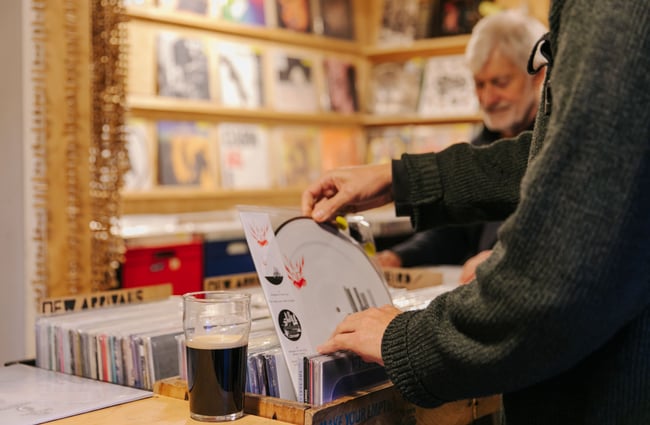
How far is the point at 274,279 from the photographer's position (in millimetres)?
1177

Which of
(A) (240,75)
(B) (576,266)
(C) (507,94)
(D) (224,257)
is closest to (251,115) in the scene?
(A) (240,75)

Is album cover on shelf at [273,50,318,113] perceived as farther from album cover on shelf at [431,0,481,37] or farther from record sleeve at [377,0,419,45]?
album cover on shelf at [431,0,481,37]

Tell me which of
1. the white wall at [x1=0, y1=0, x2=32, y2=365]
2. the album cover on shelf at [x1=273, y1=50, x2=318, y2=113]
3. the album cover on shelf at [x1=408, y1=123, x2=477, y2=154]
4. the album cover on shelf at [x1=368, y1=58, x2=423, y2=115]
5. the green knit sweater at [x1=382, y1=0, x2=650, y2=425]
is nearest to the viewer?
the green knit sweater at [x1=382, y1=0, x2=650, y2=425]

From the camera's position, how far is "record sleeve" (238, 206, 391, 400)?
45.4 inches

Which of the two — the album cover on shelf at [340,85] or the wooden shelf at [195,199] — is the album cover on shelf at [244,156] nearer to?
the wooden shelf at [195,199]

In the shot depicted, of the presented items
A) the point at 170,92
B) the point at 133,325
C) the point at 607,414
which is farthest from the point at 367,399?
the point at 170,92

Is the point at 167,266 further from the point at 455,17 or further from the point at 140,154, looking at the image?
the point at 455,17

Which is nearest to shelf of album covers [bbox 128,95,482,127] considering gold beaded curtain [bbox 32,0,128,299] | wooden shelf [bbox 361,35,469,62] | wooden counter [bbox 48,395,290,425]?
wooden shelf [bbox 361,35,469,62]

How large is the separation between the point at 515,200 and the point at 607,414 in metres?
0.55

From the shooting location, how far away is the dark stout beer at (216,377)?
42.3 inches

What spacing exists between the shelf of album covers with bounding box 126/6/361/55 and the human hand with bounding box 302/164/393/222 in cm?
261

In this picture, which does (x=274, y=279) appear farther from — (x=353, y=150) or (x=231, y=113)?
(x=353, y=150)

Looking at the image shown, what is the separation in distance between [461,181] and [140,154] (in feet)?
9.79

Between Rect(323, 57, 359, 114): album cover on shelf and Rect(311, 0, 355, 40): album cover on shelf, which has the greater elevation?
Rect(311, 0, 355, 40): album cover on shelf
